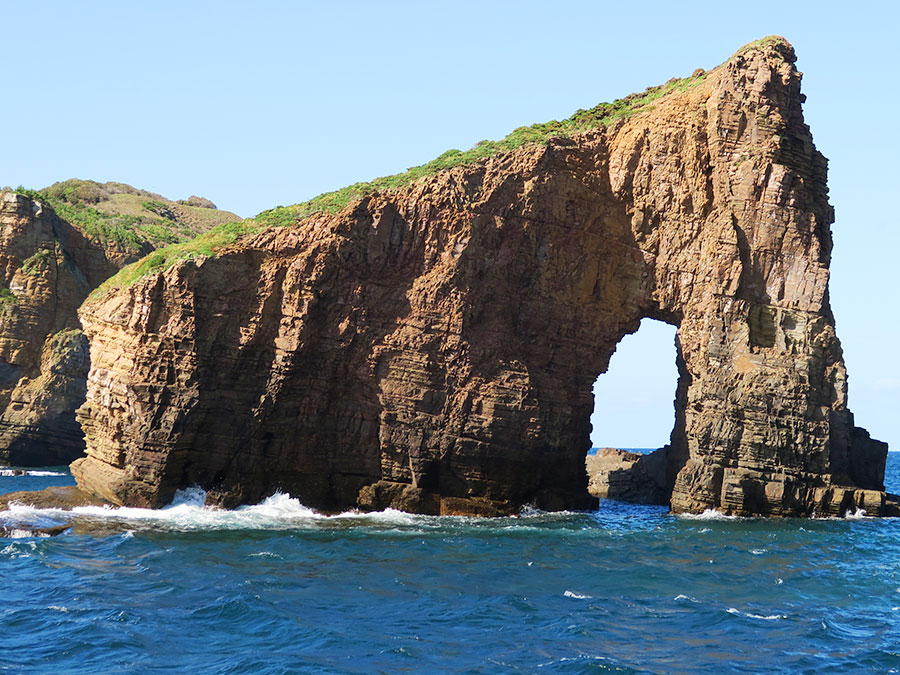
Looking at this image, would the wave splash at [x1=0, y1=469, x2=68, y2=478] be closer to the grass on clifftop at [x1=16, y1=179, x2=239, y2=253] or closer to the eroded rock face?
the eroded rock face

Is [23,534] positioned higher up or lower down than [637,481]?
lower down

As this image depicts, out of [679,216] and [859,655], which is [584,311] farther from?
[859,655]

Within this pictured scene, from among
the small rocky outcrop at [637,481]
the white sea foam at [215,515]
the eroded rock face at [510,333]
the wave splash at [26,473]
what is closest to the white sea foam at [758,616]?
the white sea foam at [215,515]

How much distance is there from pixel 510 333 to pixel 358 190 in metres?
9.06

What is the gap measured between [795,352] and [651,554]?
1444 cm

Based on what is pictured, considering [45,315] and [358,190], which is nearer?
[358,190]

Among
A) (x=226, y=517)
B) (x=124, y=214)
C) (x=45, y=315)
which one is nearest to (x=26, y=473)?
(x=45, y=315)

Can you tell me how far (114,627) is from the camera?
21.5 metres

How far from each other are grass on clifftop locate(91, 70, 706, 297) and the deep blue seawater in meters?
10.2

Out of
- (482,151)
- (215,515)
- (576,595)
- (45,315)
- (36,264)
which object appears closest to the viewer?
(576,595)

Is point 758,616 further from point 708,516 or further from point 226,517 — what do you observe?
point 226,517

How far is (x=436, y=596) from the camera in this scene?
25.2m

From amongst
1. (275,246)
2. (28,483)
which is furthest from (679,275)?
(28,483)

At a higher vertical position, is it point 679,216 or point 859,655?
point 679,216
